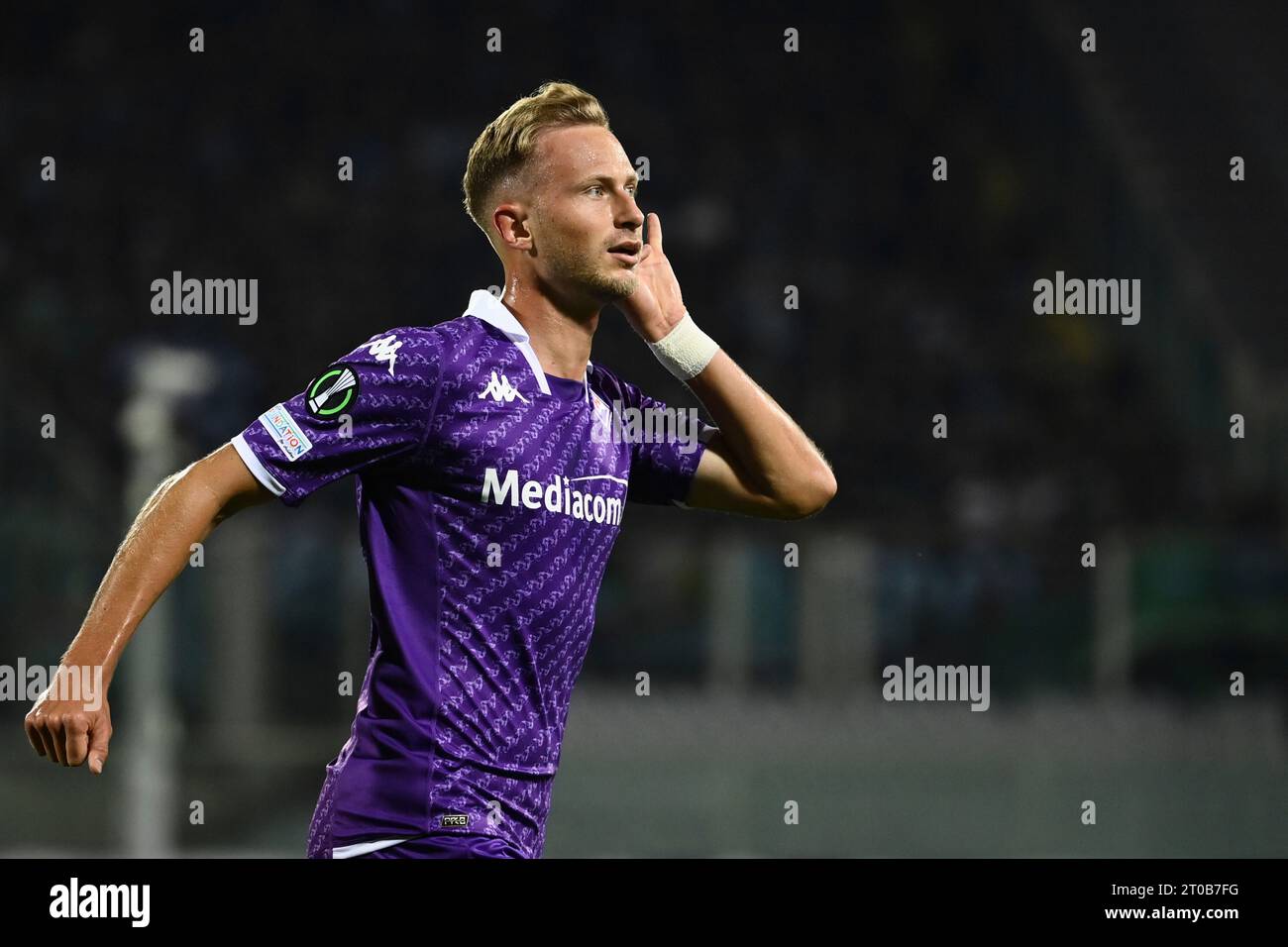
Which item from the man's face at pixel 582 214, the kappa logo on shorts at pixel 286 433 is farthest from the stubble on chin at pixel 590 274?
the kappa logo on shorts at pixel 286 433

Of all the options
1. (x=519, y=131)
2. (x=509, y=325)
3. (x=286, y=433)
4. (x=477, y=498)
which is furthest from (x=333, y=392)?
(x=519, y=131)

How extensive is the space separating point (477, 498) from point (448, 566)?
126mm

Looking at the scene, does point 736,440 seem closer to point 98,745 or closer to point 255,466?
point 255,466

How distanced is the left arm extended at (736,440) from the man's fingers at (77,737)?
129 centimetres

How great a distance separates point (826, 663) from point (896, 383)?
4544 millimetres

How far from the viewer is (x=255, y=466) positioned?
2791 mm

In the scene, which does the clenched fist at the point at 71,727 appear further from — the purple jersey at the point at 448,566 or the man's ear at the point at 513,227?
the man's ear at the point at 513,227

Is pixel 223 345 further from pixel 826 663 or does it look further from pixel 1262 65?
pixel 1262 65

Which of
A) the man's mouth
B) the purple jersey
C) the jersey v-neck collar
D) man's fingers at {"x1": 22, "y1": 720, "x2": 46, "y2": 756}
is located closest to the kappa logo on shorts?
the purple jersey

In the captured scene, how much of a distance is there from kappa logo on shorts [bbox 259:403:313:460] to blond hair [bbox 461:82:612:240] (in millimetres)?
607

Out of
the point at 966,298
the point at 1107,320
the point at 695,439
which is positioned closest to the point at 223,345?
the point at 966,298

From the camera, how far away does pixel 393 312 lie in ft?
43.4

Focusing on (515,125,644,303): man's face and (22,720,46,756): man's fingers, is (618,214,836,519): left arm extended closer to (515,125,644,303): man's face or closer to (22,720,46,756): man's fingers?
(515,125,644,303): man's face

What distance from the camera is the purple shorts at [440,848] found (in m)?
2.87
